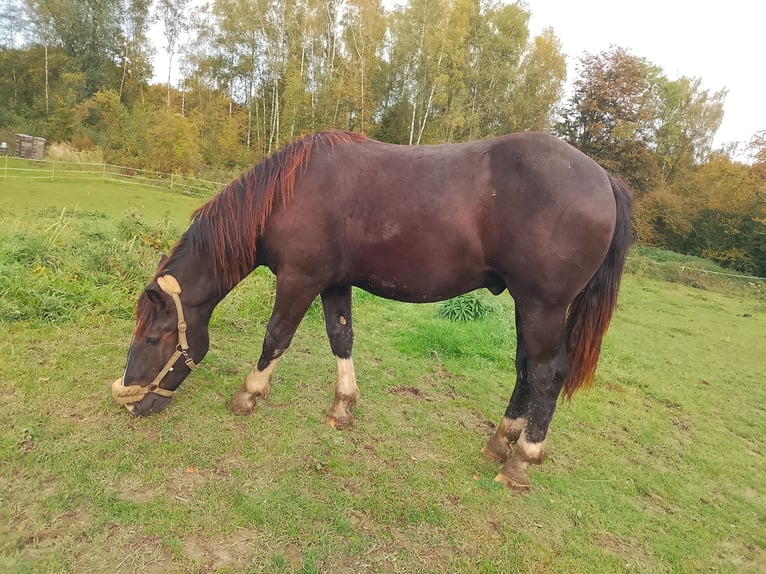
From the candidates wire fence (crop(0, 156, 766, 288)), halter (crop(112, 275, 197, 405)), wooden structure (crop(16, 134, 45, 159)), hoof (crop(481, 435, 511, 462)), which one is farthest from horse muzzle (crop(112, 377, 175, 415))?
wooden structure (crop(16, 134, 45, 159))

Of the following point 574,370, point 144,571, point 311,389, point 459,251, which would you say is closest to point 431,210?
point 459,251

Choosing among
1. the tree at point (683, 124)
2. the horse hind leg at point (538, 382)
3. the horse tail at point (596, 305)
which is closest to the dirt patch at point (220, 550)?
the horse hind leg at point (538, 382)

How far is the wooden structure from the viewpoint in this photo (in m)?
21.6

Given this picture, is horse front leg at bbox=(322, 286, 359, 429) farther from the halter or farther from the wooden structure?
the wooden structure

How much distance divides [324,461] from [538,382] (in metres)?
1.46

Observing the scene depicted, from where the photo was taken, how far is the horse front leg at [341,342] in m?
3.29

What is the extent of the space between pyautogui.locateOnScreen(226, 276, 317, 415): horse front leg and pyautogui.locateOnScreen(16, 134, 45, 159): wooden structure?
25.9 metres

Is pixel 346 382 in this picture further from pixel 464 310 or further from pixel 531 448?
pixel 464 310

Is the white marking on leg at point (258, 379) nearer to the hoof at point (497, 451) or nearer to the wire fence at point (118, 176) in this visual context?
the hoof at point (497, 451)

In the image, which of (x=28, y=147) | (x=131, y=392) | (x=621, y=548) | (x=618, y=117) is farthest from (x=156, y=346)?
(x=618, y=117)

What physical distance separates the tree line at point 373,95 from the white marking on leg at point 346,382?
19855 millimetres

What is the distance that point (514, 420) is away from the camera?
310cm

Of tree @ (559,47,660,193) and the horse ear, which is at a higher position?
tree @ (559,47,660,193)

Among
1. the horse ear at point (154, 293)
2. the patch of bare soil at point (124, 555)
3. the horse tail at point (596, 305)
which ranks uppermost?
the horse tail at point (596, 305)
